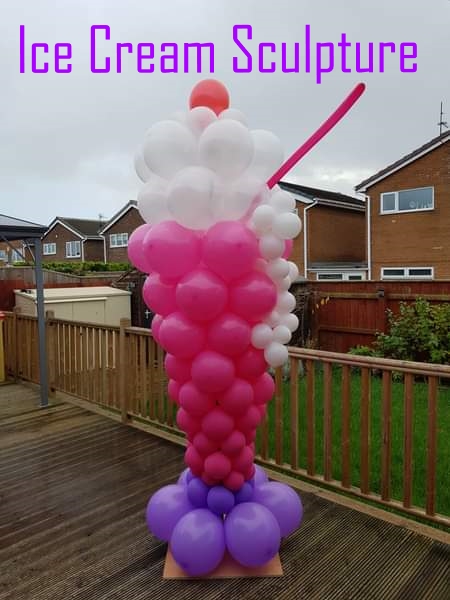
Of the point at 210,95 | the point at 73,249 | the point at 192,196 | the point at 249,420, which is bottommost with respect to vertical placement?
the point at 249,420

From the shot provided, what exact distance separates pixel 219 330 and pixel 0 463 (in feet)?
8.58

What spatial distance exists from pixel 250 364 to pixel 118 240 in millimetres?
24914

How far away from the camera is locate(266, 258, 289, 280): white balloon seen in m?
1.96

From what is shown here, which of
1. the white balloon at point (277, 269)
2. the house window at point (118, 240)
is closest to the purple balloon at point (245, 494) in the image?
the white balloon at point (277, 269)

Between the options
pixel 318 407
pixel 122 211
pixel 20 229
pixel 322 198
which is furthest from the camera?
pixel 122 211

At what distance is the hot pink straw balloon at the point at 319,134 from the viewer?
63.7 inches

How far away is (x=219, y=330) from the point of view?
1829mm

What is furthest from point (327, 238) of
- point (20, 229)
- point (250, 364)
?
point (250, 364)

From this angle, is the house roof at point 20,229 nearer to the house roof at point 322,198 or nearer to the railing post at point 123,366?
the railing post at point 123,366

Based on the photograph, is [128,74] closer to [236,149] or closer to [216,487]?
[236,149]

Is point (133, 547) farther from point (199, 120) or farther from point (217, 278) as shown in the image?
point (199, 120)

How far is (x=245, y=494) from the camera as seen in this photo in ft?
6.94

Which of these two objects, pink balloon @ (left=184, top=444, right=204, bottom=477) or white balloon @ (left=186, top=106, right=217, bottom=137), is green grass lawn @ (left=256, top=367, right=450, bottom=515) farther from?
white balloon @ (left=186, top=106, right=217, bottom=137)

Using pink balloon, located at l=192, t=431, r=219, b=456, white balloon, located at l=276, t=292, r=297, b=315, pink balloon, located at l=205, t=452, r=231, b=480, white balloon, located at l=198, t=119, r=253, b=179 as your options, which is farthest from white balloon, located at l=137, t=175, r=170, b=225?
pink balloon, located at l=205, t=452, r=231, b=480
